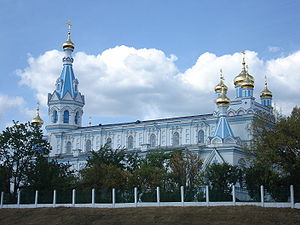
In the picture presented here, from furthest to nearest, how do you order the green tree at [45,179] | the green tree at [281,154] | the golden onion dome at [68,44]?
the golden onion dome at [68,44]
the green tree at [45,179]
the green tree at [281,154]

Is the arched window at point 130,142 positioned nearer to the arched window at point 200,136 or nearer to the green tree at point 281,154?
the arched window at point 200,136

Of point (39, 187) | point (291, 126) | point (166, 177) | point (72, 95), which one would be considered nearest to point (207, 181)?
point (166, 177)

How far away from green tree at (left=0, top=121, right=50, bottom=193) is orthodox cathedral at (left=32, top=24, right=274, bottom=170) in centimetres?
836

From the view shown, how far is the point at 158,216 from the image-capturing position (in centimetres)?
2412

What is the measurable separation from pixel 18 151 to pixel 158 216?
1496 centimetres

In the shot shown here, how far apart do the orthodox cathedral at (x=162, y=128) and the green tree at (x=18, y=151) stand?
8.36 m

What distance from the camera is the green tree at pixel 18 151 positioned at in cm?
3472

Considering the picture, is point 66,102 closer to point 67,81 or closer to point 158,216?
point 67,81

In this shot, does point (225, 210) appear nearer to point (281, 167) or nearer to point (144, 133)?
point (281, 167)

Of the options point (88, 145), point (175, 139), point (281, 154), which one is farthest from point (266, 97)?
point (281, 154)

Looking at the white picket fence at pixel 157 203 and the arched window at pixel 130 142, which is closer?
the white picket fence at pixel 157 203

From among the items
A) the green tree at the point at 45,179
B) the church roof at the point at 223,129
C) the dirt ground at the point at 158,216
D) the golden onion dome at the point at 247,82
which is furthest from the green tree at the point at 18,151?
the golden onion dome at the point at 247,82

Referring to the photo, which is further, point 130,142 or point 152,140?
point 130,142

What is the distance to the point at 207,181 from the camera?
3231 centimetres
